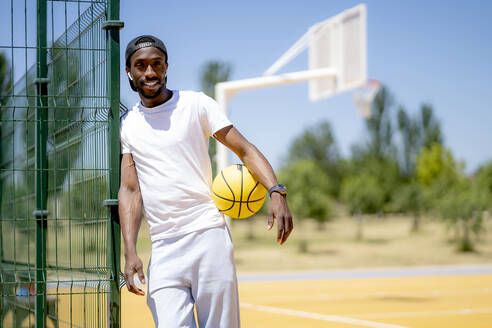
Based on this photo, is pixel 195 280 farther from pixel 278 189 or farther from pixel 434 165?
pixel 434 165

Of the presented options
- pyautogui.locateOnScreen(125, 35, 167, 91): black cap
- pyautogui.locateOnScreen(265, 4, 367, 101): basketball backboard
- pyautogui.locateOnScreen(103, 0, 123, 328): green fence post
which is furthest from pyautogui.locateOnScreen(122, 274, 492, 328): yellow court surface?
pyautogui.locateOnScreen(125, 35, 167, 91): black cap

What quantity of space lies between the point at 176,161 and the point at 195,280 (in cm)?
57

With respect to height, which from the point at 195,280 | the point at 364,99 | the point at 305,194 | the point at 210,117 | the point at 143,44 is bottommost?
the point at 305,194

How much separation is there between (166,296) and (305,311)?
25.3ft

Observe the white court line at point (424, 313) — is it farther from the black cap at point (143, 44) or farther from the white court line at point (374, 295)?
the black cap at point (143, 44)

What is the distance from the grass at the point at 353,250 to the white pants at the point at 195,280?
1771 centimetres

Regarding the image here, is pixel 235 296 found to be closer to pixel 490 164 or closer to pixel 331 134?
pixel 490 164

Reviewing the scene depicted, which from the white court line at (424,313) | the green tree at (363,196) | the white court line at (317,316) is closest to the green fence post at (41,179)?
the white court line at (317,316)

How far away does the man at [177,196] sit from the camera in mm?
3170

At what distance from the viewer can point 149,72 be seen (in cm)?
334

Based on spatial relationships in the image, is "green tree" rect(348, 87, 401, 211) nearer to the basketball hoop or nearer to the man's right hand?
the basketball hoop

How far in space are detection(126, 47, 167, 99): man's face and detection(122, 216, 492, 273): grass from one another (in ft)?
58.2

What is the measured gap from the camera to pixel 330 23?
15.6 m

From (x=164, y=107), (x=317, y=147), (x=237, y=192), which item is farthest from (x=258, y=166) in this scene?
(x=317, y=147)
